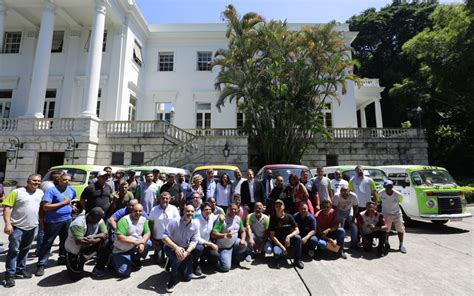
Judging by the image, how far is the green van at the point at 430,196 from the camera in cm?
823

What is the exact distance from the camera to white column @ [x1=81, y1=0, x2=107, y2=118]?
16.7 metres

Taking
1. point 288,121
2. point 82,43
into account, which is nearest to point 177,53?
point 82,43

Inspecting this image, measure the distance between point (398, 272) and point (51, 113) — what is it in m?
23.4

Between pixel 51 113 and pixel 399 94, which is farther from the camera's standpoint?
pixel 399 94

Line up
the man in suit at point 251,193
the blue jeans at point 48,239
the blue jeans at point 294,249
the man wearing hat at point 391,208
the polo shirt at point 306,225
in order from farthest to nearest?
the man in suit at point 251,193
the man wearing hat at point 391,208
the polo shirt at point 306,225
the blue jeans at point 294,249
the blue jeans at point 48,239

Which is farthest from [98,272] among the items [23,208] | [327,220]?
[327,220]

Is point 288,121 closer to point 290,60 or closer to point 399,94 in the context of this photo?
point 290,60

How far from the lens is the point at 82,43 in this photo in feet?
68.5

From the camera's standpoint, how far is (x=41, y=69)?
1697 cm

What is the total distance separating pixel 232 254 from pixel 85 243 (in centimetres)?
273

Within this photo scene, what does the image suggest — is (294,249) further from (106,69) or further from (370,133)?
(106,69)

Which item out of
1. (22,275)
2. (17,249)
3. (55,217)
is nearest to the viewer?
(17,249)

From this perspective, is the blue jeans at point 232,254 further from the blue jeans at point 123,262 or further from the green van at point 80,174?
the green van at point 80,174

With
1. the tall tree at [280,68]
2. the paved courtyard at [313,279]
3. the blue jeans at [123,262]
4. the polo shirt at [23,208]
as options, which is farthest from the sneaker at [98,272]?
the tall tree at [280,68]
